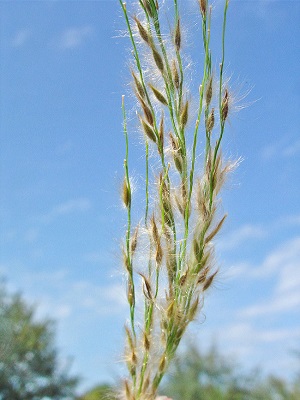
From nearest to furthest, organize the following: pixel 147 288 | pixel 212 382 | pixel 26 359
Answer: pixel 147 288 → pixel 212 382 → pixel 26 359

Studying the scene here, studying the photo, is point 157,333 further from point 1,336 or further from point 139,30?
point 1,336

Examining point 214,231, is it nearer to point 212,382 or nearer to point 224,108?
point 224,108

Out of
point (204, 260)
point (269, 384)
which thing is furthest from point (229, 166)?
point (269, 384)

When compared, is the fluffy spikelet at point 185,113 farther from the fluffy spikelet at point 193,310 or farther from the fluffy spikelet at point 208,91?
the fluffy spikelet at point 193,310

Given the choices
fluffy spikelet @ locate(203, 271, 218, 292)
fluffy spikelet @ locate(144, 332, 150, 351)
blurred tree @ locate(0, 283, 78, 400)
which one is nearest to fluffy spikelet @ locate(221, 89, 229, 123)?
fluffy spikelet @ locate(203, 271, 218, 292)

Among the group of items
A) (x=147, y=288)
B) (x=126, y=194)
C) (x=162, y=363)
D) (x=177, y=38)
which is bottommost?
(x=162, y=363)

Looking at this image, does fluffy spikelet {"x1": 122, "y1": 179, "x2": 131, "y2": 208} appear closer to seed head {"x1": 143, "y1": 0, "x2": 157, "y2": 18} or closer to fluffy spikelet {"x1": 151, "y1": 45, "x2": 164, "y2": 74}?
fluffy spikelet {"x1": 151, "y1": 45, "x2": 164, "y2": 74}

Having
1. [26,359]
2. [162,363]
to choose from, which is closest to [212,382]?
[162,363]

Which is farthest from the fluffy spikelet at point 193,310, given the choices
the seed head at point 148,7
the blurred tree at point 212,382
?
the blurred tree at point 212,382
